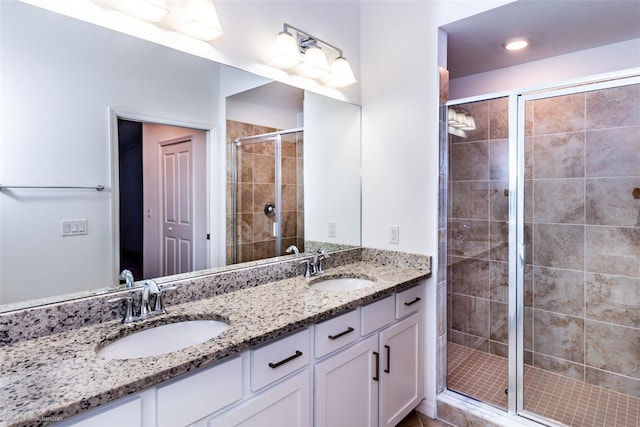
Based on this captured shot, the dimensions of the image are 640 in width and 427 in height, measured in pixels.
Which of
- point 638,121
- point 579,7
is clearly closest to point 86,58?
point 579,7

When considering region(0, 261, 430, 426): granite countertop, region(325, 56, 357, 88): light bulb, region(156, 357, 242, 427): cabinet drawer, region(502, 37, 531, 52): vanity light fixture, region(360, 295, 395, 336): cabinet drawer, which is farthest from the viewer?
region(502, 37, 531, 52): vanity light fixture

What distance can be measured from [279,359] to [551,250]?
2.10 m

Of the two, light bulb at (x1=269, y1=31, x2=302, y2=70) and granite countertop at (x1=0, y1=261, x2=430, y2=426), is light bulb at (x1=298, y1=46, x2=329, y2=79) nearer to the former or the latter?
light bulb at (x1=269, y1=31, x2=302, y2=70)

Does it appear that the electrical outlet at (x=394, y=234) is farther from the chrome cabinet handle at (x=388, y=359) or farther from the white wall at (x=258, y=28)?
the white wall at (x=258, y=28)

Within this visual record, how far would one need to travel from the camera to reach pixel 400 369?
1.89 m

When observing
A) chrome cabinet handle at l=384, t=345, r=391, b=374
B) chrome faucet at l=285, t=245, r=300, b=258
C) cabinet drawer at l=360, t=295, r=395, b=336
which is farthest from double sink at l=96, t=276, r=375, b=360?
chrome cabinet handle at l=384, t=345, r=391, b=374

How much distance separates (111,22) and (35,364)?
1.18 m

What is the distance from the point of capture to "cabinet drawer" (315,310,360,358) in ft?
4.66

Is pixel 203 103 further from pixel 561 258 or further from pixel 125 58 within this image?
pixel 561 258

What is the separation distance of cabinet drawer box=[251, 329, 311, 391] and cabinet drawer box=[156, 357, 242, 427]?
2.6 inches

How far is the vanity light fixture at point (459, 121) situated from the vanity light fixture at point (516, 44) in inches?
19.6

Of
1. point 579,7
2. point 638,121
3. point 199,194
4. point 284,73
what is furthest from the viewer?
point 638,121

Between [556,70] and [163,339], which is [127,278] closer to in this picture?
[163,339]

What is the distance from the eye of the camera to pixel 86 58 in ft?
4.22
